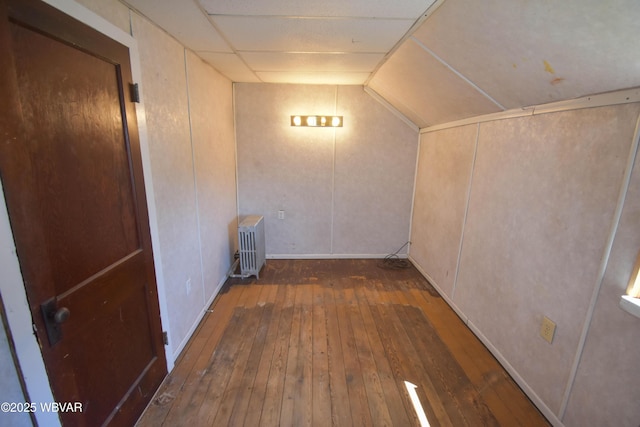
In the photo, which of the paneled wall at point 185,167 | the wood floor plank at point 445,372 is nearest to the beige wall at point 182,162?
the paneled wall at point 185,167

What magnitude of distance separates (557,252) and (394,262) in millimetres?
2281

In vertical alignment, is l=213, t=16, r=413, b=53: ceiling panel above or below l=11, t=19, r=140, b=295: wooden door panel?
above

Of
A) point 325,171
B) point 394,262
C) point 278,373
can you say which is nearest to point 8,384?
point 278,373

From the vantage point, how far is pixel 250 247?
310 cm

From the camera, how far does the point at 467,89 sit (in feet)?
6.42

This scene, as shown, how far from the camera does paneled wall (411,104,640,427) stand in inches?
46.5

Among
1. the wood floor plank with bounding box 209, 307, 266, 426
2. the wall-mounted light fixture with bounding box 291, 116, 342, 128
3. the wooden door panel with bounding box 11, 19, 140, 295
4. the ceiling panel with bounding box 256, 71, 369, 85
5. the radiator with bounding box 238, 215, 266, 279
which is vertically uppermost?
the ceiling panel with bounding box 256, 71, 369, 85

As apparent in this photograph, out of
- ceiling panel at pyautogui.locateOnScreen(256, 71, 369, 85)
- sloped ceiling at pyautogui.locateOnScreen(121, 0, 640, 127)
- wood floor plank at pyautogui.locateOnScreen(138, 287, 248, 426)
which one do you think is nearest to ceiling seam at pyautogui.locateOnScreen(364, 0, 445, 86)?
sloped ceiling at pyautogui.locateOnScreen(121, 0, 640, 127)

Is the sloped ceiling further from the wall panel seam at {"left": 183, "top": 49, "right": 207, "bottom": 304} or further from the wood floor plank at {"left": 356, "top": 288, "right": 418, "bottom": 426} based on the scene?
the wood floor plank at {"left": 356, "top": 288, "right": 418, "bottom": 426}

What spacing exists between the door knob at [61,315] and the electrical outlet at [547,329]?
7.88 ft

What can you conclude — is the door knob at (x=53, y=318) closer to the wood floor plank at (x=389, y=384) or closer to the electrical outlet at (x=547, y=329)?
the wood floor plank at (x=389, y=384)

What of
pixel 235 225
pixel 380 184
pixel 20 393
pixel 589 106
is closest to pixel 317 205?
pixel 380 184

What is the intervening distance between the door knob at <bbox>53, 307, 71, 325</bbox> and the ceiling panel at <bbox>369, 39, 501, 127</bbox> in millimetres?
2397

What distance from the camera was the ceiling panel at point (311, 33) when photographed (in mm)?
1598
